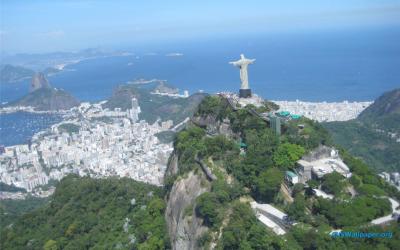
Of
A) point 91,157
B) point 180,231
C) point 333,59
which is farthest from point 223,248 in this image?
point 333,59

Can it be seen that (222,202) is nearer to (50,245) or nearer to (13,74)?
(50,245)

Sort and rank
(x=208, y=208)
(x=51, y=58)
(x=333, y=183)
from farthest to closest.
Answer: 1. (x=51, y=58)
2. (x=208, y=208)
3. (x=333, y=183)

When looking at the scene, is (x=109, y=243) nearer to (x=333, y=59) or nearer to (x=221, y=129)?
(x=221, y=129)

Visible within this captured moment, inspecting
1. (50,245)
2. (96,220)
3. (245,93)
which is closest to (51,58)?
(96,220)

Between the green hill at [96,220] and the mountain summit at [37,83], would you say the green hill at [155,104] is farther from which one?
the green hill at [96,220]

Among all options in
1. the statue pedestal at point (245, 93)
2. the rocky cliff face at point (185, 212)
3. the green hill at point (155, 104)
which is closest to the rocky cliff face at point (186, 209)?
the rocky cliff face at point (185, 212)

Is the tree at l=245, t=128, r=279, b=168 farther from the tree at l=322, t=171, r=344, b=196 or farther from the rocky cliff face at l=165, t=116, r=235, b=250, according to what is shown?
the tree at l=322, t=171, r=344, b=196

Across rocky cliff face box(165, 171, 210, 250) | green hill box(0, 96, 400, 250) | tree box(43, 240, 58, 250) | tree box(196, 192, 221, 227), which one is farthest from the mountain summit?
tree box(196, 192, 221, 227)
